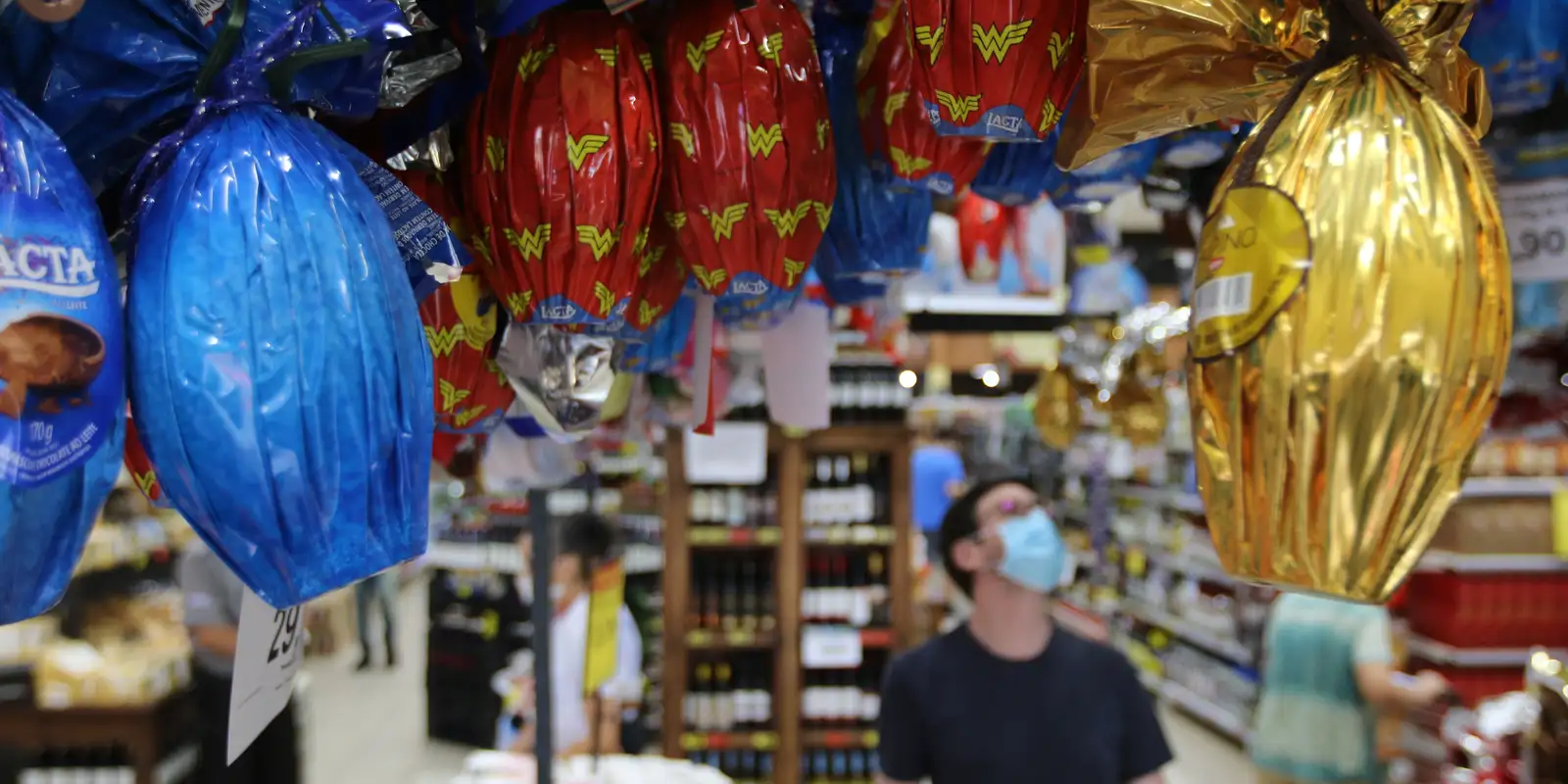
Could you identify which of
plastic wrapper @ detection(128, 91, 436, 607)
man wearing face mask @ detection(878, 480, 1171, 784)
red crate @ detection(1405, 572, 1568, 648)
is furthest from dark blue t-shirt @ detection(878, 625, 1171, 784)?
red crate @ detection(1405, 572, 1568, 648)

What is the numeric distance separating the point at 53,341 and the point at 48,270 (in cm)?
4

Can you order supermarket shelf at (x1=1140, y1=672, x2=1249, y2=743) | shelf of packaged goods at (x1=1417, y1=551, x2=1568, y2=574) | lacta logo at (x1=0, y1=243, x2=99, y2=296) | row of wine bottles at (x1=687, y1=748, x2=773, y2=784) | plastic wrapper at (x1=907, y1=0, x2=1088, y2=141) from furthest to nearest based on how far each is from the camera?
supermarket shelf at (x1=1140, y1=672, x2=1249, y2=743) → row of wine bottles at (x1=687, y1=748, x2=773, y2=784) → shelf of packaged goods at (x1=1417, y1=551, x2=1568, y2=574) → plastic wrapper at (x1=907, y1=0, x2=1088, y2=141) → lacta logo at (x1=0, y1=243, x2=99, y2=296)

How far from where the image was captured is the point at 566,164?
0.81m

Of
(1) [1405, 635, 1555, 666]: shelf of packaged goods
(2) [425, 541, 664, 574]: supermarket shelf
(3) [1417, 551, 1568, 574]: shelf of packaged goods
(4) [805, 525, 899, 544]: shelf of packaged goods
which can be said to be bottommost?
(1) [1405, 635, 1555, 666]: shelf of packaged goods

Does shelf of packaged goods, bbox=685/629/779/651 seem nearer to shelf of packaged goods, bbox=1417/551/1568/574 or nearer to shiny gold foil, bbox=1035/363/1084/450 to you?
shiny gold foil, bbox=1035/363/1084/450

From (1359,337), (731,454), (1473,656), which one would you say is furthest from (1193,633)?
(1359,337)

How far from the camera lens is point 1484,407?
20.6 inches

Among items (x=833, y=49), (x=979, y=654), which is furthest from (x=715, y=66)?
(x=979, y=654)

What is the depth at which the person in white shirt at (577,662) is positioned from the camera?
3.25m

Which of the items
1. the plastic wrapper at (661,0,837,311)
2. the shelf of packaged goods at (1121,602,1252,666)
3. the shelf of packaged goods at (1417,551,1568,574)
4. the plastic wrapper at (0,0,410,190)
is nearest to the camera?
the plastic wrapper at (0,0,410,190)

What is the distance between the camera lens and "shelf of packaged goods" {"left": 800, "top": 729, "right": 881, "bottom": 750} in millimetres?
4297

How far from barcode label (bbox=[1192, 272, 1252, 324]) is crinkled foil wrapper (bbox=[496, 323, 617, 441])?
0.58 m

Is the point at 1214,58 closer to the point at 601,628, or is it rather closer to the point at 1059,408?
the point at 601,628

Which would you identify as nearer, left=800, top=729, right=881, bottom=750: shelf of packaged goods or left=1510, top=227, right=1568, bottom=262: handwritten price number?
left=1510, top=227, right=1568, bottom=262: handwritten price number
